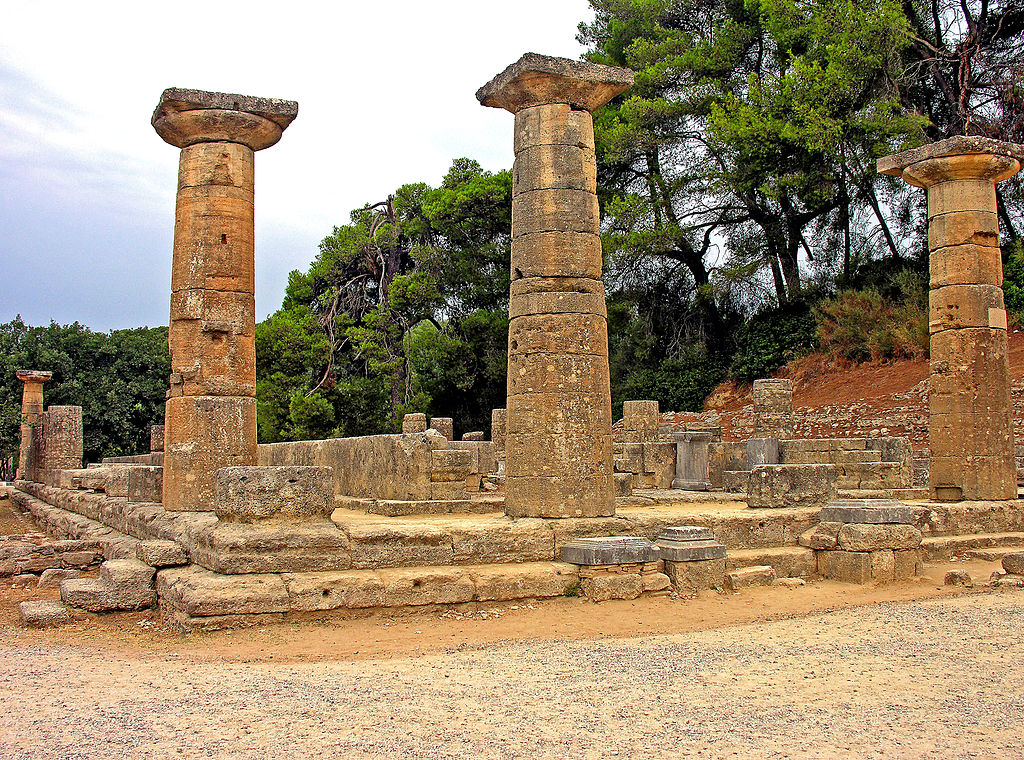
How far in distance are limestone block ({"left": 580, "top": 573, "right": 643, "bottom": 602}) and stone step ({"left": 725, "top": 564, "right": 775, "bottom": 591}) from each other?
109cm

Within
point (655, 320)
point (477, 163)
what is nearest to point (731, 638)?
point (655, 320)

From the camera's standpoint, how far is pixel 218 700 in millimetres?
4965

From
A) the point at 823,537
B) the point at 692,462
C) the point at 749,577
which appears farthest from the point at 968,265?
the point at 749,577

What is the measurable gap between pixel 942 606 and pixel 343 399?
21.6 meters

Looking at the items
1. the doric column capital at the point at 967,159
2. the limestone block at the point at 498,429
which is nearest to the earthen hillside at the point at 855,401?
the doric column capital at the point at 967,159

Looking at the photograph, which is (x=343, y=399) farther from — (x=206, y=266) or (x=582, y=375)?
(x=582, y=375)

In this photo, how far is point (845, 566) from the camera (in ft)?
31.2

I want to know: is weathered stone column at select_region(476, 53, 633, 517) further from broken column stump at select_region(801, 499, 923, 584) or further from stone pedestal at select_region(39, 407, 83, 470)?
stone pedestal at select_region(39, 407, 83, 470)

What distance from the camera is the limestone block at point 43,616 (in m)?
7.49

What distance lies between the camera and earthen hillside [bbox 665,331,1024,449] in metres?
21.6

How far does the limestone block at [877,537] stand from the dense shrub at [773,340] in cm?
1886

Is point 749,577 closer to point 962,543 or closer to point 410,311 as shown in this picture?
point 962,543

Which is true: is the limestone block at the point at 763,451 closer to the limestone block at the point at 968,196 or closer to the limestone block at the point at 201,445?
the limestone block at the point at 968,196

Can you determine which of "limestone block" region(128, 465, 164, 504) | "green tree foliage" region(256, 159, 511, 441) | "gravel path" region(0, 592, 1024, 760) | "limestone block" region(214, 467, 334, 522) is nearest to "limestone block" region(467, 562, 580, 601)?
"gravel path" region(0, 592, 1024, 760)
